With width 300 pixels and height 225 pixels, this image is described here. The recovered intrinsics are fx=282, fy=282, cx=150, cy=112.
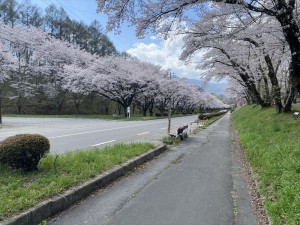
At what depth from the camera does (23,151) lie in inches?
198

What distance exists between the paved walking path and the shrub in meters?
1.38

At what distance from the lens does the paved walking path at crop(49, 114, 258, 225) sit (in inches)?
156

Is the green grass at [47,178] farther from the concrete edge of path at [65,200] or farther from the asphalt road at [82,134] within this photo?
the asphalt road at [82,134]

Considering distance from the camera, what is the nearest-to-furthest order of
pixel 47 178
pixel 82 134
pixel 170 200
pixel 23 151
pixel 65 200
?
pixel 65 200
pixel 170 200
pixel 47 178
pixel 23 151
pixel 82 134

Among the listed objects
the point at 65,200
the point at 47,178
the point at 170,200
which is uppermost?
the point at 47,178

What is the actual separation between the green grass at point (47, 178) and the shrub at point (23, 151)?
185 millimetres

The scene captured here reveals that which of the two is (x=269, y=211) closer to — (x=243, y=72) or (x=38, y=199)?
(x=38, y=199)

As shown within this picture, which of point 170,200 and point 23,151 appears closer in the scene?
point 170,200

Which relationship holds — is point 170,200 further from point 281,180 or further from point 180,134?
point 180,134

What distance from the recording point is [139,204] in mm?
4578

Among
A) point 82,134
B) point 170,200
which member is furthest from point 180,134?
point 170,200

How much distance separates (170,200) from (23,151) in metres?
2.74

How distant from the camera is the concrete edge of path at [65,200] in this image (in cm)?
350

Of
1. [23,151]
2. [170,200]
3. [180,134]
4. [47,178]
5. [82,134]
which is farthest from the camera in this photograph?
[82,134]
